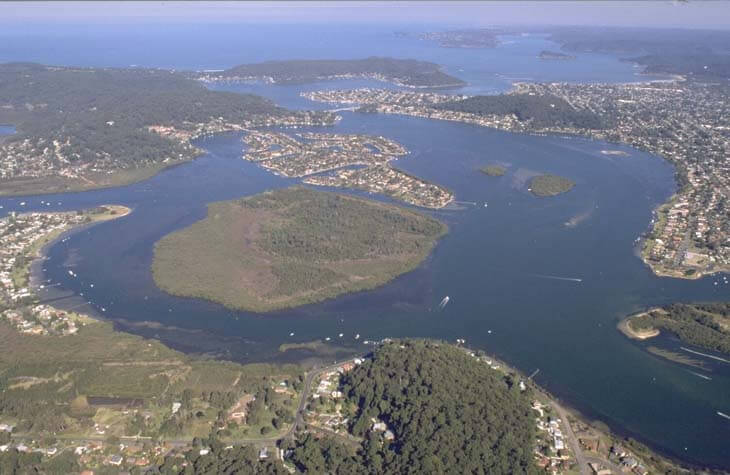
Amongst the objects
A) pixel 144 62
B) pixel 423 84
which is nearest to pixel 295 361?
pixel 423 84

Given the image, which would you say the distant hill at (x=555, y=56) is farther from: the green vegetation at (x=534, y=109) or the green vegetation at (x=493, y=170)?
the green vegetation at (x=493, y=170)

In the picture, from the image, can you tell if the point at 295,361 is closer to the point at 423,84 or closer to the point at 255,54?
the point at 423,84

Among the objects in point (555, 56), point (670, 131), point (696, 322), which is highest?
point (555, 56)

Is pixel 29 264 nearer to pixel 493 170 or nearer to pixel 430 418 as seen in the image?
pixel 430 418

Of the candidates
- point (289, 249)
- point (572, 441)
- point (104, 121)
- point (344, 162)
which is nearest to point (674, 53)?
point (344, 162)

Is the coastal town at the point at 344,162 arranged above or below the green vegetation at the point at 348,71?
below

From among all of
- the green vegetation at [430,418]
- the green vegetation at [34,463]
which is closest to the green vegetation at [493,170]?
the green vegetation at [430,418]
